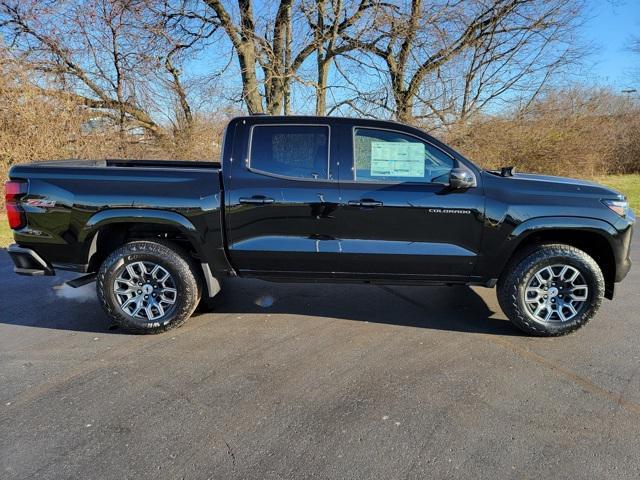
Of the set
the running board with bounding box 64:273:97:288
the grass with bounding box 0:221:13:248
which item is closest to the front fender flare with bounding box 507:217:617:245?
the running board with bounding box 64:273:97:288

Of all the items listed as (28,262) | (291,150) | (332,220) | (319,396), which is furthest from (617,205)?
(28,262)

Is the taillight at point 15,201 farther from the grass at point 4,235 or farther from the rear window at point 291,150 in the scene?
the grass at point 4,235

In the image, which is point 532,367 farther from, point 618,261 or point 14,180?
point 14,180

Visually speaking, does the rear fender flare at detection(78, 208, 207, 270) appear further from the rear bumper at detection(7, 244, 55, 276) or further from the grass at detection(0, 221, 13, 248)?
the grass at detection(0, 221, 13, 248)

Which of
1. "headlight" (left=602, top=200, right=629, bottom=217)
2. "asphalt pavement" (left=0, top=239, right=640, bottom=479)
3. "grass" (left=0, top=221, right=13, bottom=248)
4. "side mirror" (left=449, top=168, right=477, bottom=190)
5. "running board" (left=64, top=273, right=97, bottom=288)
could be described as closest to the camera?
"asphalt pavement" (left=0, top=239, right=640, bottom=479)

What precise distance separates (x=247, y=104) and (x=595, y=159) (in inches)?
562

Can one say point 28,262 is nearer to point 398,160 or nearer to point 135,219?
point 135,219

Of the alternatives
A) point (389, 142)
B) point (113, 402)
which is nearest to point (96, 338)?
point (113, 402)

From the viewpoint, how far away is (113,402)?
9.44 feet

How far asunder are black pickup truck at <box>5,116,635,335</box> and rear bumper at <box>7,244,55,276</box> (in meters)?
0.01

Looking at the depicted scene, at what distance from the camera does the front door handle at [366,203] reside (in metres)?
3.77

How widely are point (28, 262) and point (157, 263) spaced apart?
115 centimetres

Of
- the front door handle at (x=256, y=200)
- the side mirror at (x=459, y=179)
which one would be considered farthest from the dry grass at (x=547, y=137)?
the front door handle at (x=256, y=200)

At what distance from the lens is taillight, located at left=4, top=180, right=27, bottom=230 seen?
12.4ft
